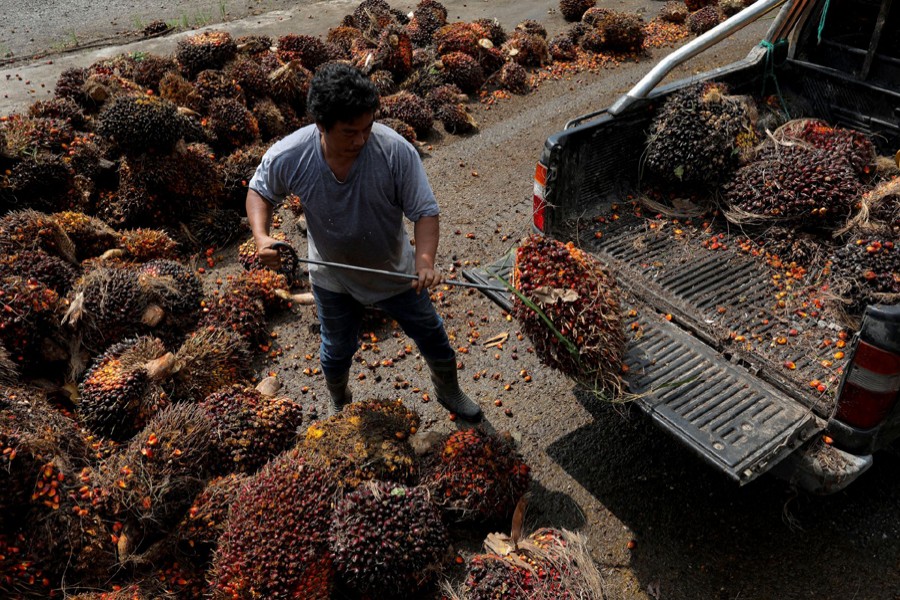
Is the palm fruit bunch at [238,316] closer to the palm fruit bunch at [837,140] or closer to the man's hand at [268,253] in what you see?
the man's hand at [268,253]

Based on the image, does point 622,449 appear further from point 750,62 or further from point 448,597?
point 750,62

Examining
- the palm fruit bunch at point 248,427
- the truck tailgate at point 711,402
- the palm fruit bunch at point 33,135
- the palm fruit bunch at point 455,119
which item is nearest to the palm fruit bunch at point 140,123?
the palm fruit bunch at point 33,135

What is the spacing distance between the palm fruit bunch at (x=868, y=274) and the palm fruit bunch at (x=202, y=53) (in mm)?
6850

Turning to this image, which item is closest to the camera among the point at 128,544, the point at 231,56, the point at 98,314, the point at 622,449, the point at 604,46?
the point at 128,544

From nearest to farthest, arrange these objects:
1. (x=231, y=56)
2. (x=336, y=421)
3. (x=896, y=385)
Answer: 1. (x=896, y=385)
2. (x=336, y=421)
3. (x=231, y=56)

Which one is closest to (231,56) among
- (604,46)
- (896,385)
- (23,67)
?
(23,67)

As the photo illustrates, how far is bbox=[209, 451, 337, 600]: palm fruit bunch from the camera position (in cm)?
318

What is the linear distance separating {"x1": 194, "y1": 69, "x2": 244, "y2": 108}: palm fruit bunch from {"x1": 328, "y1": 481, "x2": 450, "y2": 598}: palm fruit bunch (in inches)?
223

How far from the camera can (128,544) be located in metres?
3.40

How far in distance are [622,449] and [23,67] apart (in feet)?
31.7

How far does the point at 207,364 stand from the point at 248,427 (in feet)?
2.77

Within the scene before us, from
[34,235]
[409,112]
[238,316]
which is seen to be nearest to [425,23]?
[409,112]

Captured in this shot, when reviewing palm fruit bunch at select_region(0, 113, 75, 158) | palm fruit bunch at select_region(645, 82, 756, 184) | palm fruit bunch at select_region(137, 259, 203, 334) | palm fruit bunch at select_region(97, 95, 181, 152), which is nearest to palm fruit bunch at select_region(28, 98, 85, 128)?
palm fruit bunch at select_region(0, 113, 75, 158)

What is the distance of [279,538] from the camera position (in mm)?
3273
